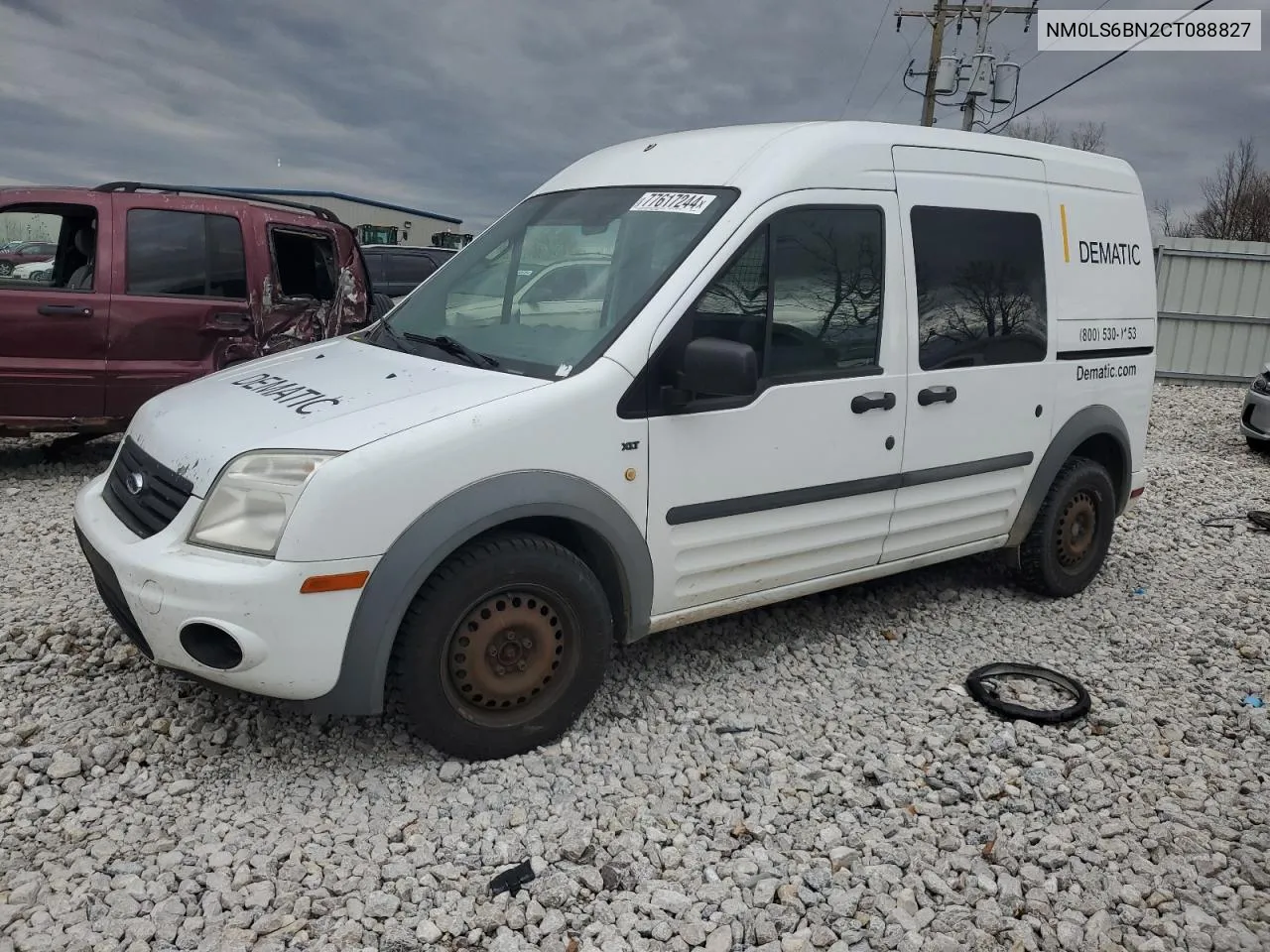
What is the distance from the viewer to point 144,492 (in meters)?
3.16

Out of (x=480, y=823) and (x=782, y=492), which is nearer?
(x=480, y=823)

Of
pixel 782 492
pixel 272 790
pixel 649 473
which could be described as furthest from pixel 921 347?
pixel 272 790

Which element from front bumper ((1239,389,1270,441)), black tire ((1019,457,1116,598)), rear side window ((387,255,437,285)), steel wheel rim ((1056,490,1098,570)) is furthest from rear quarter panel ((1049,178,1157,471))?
rear side window ((387,255,437,285))

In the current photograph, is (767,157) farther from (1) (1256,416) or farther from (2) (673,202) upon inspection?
(1) (1256,416)

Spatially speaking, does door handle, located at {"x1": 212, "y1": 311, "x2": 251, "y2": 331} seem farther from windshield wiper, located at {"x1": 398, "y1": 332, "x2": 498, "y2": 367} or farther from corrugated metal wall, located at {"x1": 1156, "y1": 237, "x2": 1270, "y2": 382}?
corrugated metal wall, located at {"x1": 1156, "y1": 237, "x2": 1270, "y2": 382}

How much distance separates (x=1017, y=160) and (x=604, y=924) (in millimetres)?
3744

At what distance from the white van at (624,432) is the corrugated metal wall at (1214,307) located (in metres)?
11.5

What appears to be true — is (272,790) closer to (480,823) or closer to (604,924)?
(480,823)

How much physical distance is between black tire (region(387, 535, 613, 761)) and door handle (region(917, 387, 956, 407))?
1.65 metres

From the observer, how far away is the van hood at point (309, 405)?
9.53 feet

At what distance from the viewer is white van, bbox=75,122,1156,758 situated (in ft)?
9.36

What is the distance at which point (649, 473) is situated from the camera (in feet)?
10.9

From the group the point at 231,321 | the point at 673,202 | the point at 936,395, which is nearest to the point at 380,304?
the point at 231,321

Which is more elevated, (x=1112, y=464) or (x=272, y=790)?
(x=1112, y=464)
